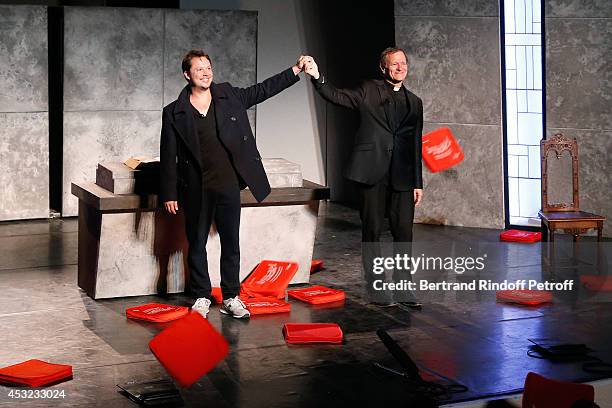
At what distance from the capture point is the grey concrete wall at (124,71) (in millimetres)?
9969

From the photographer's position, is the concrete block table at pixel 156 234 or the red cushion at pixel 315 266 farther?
the red cushion at pixel 315 266

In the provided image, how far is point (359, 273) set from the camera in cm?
795

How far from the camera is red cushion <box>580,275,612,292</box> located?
7.40 meters

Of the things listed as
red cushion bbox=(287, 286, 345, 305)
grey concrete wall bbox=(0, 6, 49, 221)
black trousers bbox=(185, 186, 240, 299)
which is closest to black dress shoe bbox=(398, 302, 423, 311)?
red cushion bbox=(287, 286, 345, 305)

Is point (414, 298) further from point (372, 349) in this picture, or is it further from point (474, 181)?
point (474, 181)

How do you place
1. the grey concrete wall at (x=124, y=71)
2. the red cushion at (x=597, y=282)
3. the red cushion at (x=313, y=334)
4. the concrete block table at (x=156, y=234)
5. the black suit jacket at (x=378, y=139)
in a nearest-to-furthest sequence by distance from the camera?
the red cushion at (x=313, y=334) → the black suit jacket at (x=378, y=139) → the concrete block table at (x=156, y=234) → the red cushion at (x=597, y=282) → the grey concrete wall at (x=124, y=71)

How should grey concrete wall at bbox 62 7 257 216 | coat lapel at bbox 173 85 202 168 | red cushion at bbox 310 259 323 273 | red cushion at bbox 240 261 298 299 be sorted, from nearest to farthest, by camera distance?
coat lapel at bbox 173 85 202 168 → red cushion at bbox 240 261 298 299 → red cushion at bbox 310 259 323 273 → grey concrete wall at bbox 62 7 257 216

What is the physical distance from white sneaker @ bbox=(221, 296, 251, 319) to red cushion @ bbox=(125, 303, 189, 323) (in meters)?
0.26

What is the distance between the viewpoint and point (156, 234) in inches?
280

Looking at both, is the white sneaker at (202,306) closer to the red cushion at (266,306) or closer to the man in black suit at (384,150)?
the red cushion at (266,306)

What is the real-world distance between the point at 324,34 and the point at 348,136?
1.12m

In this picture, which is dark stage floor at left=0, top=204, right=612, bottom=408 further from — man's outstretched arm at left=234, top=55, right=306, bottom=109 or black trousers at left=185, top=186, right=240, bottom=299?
man's outstretched arm at left=234, top=55, right=306, bottom=109

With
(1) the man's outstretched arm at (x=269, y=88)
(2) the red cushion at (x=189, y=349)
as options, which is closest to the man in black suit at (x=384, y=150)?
(1) the man's outstretched arm at (x=269, y=88)

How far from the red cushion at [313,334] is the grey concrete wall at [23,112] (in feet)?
15.2
